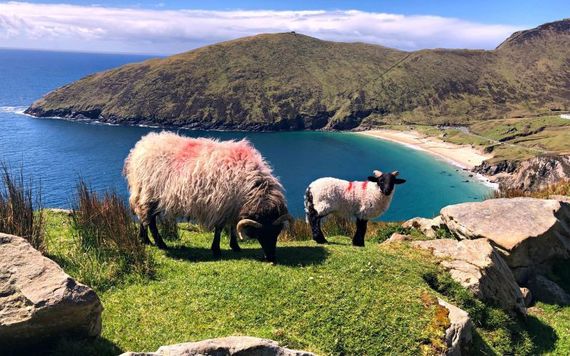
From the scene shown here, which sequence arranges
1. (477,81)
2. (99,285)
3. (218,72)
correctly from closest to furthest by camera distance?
(99,285) → (218,72) → (477,81)

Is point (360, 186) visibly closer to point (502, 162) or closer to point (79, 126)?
point (502, 162)

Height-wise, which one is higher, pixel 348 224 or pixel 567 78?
Result: pixel 567 78

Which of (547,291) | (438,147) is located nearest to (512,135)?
(438,147)

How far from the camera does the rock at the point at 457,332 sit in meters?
8.20

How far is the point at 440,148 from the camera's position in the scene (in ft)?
414

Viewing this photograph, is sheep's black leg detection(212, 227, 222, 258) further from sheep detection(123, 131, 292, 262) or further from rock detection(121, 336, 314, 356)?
rock detection(121, 336, 314, 356)

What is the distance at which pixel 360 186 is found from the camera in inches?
570

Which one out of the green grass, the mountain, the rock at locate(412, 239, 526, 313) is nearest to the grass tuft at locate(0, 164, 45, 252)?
the green grass

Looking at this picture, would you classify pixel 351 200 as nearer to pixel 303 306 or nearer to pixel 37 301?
pixel 303 306

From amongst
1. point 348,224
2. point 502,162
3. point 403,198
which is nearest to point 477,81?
point 502,162

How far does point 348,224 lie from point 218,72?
569 feet

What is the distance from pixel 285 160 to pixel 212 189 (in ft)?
328

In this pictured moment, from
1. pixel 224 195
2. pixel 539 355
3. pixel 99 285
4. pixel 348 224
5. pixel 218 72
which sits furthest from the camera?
pixel 218 72

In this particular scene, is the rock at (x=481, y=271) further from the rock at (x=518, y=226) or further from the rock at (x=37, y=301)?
the rock at (x=37, y=301)
